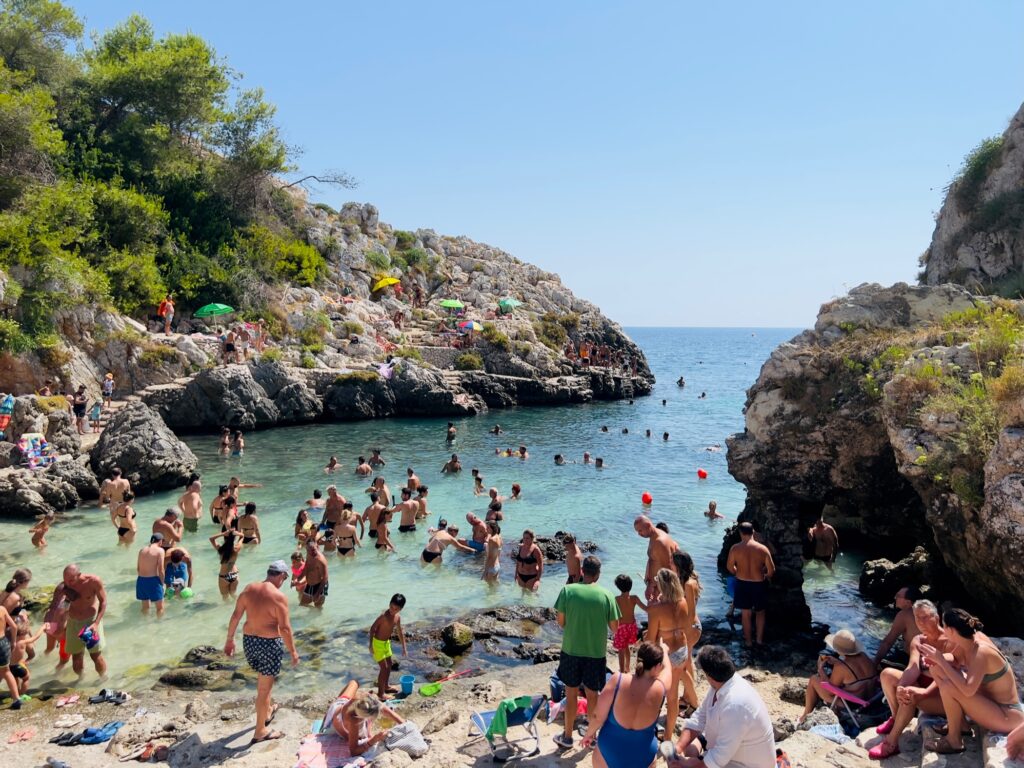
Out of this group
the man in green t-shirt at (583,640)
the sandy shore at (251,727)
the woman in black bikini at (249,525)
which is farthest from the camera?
the woman in black bikini at (249,525)

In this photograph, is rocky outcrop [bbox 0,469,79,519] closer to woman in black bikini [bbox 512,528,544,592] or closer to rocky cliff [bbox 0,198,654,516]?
rocky cliff [bbox 0,198,654,516]

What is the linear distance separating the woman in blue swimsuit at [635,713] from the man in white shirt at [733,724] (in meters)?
0.38

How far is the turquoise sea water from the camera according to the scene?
11.1 meters

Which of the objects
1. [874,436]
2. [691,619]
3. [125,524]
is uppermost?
[874,436]

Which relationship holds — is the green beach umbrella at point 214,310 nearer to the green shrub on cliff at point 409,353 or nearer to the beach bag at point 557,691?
the green shrub on cliff at point 409,353

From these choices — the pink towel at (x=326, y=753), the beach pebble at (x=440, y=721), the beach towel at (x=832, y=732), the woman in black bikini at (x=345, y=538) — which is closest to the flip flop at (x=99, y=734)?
A: the pink towel at (x=326, y=753)

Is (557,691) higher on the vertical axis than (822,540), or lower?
higher

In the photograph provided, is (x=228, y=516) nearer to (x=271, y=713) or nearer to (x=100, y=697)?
(x=100, y=697)

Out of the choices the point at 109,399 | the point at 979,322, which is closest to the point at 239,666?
the point at 979,322

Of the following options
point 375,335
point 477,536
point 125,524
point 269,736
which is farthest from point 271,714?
point 375,335

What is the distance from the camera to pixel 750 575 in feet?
34.0

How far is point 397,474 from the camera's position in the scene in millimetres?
23406

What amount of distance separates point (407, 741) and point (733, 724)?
10.8 feet

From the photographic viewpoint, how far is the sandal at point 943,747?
5.95 metres
